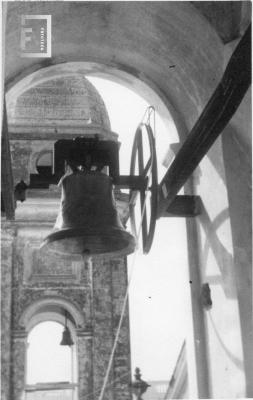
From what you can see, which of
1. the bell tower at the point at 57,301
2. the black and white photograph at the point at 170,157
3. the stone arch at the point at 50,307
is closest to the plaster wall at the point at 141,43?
the black and white photograph at the point at 170,157

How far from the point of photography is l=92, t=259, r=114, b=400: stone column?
44.2 feet

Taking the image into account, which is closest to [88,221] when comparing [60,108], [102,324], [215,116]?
[215,116]

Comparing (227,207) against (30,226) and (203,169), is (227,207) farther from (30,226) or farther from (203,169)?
(30,226)

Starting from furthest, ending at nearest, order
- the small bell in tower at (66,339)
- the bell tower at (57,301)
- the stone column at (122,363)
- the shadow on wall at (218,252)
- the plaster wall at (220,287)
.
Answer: the stone column at (122,363), the bell tower at (57,301), the small bell in tower at (66,339), the shadow on wall at (218,252), the plaster wall at (220,287)

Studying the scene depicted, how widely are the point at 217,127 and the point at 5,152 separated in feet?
3.27

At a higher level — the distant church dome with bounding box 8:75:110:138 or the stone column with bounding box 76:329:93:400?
the distant church dome with bounding box 8:75:110:138

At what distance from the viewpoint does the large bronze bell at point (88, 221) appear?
3428mm

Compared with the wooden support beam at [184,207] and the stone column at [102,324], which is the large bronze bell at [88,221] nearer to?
the wooden support beam at [184,207]

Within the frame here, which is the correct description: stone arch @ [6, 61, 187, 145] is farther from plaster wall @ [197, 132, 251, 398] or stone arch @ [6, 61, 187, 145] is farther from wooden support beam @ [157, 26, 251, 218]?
wooden support beam @ [157, 26, 251, 218]

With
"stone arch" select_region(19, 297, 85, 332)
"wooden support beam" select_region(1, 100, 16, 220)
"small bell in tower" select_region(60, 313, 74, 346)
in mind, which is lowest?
"wooden support beam" select_region(1, 100, 16, 220)

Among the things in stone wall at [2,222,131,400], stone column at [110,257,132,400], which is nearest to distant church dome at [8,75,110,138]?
stone wall at [2,222,131,400]

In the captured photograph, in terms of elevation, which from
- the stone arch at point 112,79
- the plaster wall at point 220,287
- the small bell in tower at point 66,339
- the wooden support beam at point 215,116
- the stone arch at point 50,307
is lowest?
the plaster wall at point 220,287

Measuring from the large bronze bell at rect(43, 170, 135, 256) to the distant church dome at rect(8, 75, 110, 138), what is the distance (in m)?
11.9

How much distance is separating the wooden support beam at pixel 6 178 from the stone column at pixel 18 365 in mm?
9775
